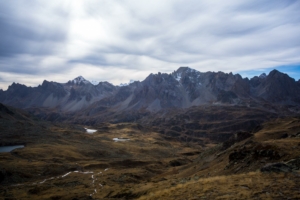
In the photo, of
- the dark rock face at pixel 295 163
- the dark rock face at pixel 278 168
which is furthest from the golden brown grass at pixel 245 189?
the dark rock face at pixel 295 163

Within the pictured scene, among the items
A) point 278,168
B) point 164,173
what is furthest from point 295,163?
point 164,173

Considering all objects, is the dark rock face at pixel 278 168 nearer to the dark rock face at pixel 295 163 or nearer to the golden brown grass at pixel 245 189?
the dark rock face at pixel 295 163

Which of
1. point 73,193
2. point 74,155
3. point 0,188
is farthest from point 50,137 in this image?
point 73,193

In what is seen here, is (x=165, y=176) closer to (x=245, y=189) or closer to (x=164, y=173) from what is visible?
(x=164, y=173)

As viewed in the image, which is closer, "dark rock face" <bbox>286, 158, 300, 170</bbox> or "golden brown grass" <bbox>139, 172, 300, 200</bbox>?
"golden brown grass" <bbox>139, 172, 300, 200</bbox>

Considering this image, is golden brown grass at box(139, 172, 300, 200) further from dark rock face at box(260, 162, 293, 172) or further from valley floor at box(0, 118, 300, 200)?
dark rock face at box(260, 162, 293, 172)

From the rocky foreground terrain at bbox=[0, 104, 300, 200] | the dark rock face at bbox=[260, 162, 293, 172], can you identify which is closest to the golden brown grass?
the rocky foreground terrain at bbox=[0, 104, 300, 200]

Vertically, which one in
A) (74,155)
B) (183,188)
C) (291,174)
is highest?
(291,174)

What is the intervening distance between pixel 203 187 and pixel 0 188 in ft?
157

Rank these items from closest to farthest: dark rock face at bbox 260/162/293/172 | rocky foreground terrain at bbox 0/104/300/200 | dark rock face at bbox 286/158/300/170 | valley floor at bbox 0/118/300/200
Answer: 1. valley floor at bbox 0/118/300/200
2. rocky foreground terrain at bbox 0/104/300/200
3. dark rock face at bbox 260/162/293/172
4. dark rock face at bbox 286/158/300/170

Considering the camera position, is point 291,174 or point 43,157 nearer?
point 291,174

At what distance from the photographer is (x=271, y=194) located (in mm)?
17344

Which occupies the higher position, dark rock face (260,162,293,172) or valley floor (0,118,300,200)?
dark rock face (260,162,293,172)

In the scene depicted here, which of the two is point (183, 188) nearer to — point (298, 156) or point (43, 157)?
point (298, 156)
